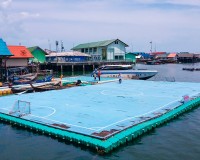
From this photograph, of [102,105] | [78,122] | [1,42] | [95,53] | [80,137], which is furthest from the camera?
[95,53]

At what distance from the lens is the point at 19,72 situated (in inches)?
1762

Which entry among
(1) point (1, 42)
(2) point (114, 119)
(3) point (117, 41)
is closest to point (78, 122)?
(2) point (114, 119)

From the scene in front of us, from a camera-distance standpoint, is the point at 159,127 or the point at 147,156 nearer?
the point at 147,156

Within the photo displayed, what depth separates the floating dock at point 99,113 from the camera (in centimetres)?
1380

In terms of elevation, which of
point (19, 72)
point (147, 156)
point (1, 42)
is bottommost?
point (147, 156)

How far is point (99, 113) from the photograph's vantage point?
59.1 ft

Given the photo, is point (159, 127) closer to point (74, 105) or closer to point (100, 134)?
point (100, 134)

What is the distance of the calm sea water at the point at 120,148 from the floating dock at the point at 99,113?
40 centimetres

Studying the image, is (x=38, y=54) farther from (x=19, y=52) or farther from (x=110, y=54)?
(x=19, y=52)

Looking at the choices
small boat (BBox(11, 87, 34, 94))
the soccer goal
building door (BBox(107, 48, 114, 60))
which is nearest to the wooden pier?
building door (BBox(107, 48, 114, 60))

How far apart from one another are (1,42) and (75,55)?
32.7m

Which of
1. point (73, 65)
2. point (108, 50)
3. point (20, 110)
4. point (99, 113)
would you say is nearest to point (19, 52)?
point (73, 65)

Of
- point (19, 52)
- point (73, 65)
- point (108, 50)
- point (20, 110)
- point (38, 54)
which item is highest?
point (108, 50)

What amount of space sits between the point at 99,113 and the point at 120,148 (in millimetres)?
5012
